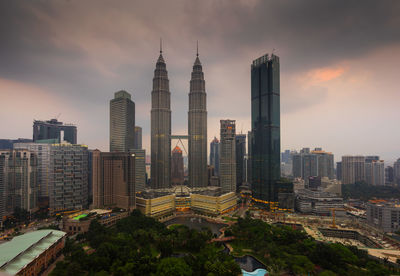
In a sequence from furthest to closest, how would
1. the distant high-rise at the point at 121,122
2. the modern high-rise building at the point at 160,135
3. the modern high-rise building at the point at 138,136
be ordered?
1. the modern high-rise building at the point at 138,136
2. the modern high-rise building at the point at 160,135
3. the distant high-rise at the point at 121,122

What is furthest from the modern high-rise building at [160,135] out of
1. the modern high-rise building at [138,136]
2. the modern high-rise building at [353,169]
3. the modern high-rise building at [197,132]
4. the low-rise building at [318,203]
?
the modern high-rise building at [353,169]

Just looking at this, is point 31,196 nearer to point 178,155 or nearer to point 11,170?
point 11,170

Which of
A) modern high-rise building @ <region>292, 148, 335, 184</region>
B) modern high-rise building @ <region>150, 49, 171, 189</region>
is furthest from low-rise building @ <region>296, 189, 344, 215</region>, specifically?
modern high-rise building @ <region>150, 49, 171, 189</region>

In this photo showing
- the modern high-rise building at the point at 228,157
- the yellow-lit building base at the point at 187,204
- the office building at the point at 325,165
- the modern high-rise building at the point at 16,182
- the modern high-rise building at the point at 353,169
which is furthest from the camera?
the office building at the point at 325,165

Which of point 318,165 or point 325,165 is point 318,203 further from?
point 318,165

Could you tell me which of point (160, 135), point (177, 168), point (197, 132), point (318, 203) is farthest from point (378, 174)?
point (160, 135)

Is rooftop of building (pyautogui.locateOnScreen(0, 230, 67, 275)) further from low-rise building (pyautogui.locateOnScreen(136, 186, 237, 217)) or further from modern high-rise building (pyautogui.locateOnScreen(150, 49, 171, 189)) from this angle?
modern high-rise building (pyautogui.locateOnScreen(150, 49, 171, 189))

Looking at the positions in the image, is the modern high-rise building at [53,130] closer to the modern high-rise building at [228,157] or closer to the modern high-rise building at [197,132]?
the modern high-rise building at [197,132]
